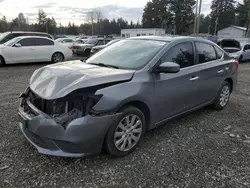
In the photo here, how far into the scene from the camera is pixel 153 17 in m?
67.6

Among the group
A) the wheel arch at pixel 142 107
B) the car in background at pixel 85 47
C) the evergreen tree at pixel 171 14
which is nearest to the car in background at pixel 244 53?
the car in background at pixel 85 47

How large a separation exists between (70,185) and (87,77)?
1230 mm

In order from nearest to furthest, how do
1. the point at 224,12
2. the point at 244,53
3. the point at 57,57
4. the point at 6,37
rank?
the point at 6,37 < the point at 57,57 < the point at 244,53 < the point at 224,12

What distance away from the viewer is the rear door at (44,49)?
450 inches

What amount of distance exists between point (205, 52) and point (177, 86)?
4.05 ft

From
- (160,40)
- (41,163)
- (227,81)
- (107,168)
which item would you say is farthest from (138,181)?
(227,81)

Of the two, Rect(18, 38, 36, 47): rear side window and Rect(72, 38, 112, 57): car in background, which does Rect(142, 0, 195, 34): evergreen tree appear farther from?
Rect(18, 38, 36, 47): rear side window

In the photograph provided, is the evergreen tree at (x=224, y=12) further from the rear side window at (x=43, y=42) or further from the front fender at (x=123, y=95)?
the front fender at (x=123, y=95)

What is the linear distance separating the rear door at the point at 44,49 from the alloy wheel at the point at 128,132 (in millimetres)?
9530

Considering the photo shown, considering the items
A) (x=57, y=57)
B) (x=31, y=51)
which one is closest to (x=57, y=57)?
(x=57, y=57)

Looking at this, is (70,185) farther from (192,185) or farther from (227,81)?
(227,81)

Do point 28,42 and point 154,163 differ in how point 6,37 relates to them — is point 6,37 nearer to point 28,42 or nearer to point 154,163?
point 28,42

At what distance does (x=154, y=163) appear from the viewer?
3.02 metres

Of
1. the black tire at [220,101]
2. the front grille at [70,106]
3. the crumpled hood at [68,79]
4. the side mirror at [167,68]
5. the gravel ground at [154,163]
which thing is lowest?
the gravel ground at [154,163]
